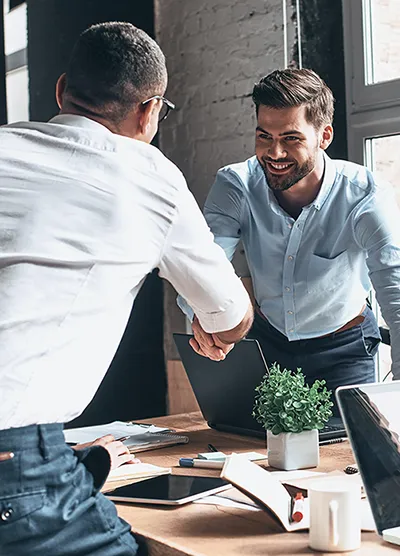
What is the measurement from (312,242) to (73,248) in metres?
1.55

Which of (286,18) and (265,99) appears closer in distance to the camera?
(265,99)

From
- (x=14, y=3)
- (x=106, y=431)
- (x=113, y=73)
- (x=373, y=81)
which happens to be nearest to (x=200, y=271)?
(x=113, y=73)

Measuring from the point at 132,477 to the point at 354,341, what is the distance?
1128mm

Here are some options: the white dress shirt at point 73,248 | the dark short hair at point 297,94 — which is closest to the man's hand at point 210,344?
the white dress shirt at point 73,248

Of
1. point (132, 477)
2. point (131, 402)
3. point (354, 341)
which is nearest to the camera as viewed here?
point (132, 477)

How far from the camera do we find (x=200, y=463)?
1864mm

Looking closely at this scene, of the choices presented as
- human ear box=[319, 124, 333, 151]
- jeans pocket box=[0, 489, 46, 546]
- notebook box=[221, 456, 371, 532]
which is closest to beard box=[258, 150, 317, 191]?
human ear box=[319, 124, 333, 151]

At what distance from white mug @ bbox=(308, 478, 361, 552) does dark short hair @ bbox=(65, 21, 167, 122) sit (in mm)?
765

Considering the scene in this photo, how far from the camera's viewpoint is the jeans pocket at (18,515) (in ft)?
4.10

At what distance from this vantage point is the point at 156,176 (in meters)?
1.43

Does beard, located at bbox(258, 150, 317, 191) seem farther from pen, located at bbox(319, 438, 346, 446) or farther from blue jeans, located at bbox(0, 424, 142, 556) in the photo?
blue jeans, located at bbox(0, 424, 142, 556)

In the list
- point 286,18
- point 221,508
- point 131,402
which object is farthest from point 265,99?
point 131,402

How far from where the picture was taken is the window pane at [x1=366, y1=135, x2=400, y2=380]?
371cm

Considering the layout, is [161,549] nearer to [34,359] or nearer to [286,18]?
[34,359]
